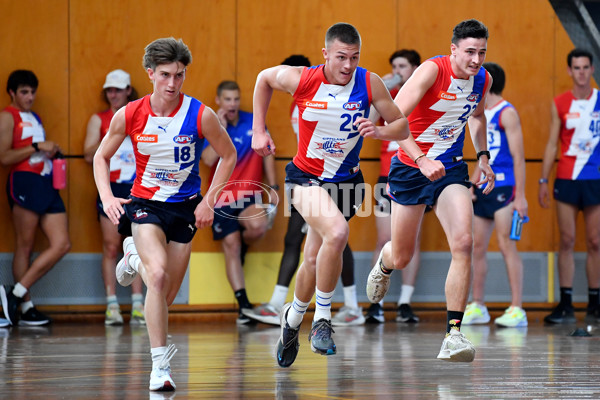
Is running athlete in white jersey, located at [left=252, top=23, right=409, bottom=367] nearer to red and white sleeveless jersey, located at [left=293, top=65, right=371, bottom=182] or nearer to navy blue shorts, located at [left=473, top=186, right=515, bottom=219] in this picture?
red and white sleeveless jersey, located at [left=293, top=65, right=371, bottom=182]

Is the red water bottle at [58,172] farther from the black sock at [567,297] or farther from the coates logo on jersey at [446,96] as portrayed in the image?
the black sock at [567,297]

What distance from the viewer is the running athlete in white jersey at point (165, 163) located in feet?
15.8

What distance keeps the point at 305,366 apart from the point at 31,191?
396 centimetres

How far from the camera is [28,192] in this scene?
838cm

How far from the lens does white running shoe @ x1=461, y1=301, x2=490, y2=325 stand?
8672 mm

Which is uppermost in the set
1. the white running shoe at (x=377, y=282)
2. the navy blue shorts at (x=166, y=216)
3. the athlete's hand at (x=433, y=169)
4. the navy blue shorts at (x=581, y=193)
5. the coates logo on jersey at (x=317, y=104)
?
the coates logo on jersey at (x=317, y=104)

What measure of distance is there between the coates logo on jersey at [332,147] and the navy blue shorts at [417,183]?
0.45m

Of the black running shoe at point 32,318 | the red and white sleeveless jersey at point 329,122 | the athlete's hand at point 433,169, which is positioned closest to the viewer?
the athlete's hand at point 433,169

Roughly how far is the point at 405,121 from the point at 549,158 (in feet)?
14.3

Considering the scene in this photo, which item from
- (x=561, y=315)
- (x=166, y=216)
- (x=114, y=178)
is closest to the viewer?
(x=166, y=216)

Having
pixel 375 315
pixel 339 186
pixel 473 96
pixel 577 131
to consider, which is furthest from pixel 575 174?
pixel 339 186

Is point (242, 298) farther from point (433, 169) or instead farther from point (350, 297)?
point (433, 169)

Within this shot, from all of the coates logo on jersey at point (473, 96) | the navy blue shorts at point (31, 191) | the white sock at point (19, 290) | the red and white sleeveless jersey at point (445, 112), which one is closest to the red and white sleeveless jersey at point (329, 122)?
the red and white sleeveless jersey at point (445, 112)

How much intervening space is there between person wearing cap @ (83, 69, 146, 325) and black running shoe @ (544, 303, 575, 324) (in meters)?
4.06
